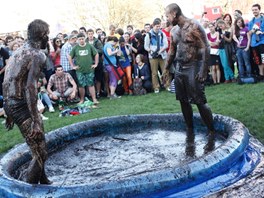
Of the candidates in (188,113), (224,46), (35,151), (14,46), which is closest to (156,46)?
(224,46)

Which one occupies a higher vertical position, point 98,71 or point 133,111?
point 98,71

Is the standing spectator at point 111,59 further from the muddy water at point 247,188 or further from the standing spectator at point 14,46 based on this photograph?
the muddy water at point 247,188

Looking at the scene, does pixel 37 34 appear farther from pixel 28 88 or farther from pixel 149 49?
pixel 149 49

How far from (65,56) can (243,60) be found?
4970mm

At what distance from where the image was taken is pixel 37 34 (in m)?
4.43

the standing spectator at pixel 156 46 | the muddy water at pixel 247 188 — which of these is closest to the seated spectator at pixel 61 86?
the standing spectator at pixel 156 46

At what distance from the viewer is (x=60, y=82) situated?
37.2ft

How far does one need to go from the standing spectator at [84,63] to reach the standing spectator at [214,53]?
328cm

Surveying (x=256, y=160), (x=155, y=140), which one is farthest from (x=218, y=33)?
(x=256, y=160)

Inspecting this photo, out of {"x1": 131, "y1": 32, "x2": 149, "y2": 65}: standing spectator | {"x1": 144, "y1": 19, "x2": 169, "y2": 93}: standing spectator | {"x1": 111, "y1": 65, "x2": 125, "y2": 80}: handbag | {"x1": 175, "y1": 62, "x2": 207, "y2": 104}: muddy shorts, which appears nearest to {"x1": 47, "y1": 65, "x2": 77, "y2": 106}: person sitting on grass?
{"x1": 111, "y1": 65, "x2": 125, "y2": 80}: handbag

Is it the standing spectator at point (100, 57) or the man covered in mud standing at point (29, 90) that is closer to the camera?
the man covered in mud standing at point (29, 90)

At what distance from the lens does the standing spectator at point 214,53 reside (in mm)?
12023

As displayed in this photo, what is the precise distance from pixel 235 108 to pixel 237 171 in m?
4.02

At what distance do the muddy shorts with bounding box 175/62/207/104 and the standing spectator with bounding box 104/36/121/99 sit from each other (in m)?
6.17
